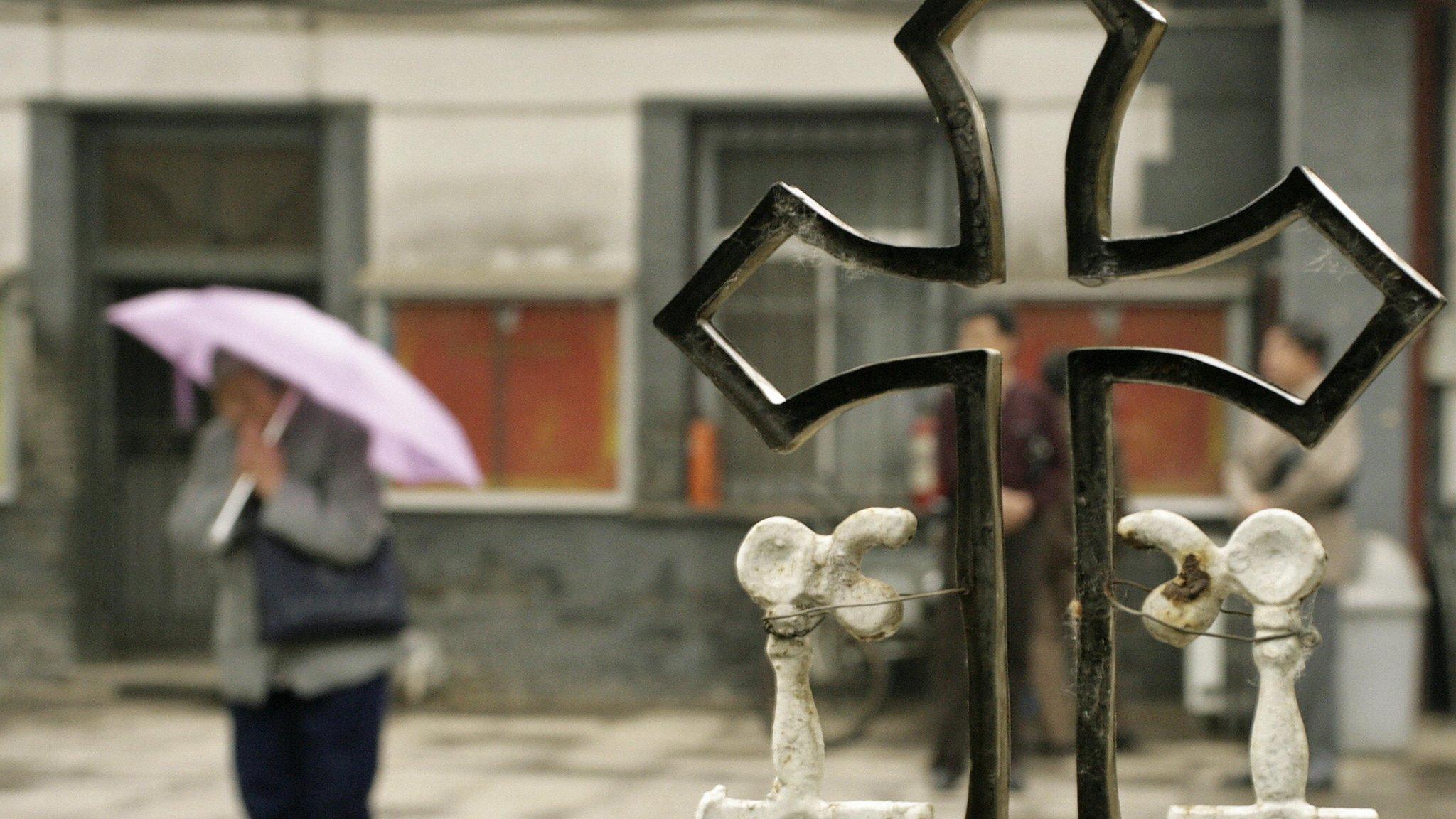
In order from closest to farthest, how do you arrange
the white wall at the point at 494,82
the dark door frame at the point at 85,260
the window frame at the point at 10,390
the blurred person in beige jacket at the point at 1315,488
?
the blurred person in beige jacket at the point at 1315,488
the white wall at the point at 494,82
the dark door frame at the point at 85,260
the window frame at the point at 10,390

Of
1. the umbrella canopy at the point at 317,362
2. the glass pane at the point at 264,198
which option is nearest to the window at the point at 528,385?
the glass pane at the point at 264,198

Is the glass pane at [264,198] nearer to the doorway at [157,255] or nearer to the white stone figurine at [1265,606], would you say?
the doorway at [157,255]

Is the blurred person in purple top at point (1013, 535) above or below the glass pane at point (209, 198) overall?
below

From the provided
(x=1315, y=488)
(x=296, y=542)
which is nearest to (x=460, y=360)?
(x=1315, y=488)

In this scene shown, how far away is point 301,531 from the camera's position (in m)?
4.56

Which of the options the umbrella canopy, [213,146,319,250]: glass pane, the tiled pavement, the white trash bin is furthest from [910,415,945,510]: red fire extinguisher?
the umbrella canopy

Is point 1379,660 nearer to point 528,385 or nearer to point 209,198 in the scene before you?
point 528,385

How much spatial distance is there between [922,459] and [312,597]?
5609 millimetres

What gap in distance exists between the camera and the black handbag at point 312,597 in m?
4.52

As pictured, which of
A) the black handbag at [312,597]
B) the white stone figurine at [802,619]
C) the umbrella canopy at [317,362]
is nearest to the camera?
the white stone figurine at [802,619]

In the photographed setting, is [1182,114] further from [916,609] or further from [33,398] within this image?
[33,398]

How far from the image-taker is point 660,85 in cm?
1003

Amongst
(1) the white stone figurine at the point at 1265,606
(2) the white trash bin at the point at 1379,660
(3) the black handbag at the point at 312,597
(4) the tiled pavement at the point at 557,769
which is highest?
(1) the white stone figurine at the point at 1265,606

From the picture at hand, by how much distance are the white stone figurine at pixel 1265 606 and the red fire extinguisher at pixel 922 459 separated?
24.4ft
